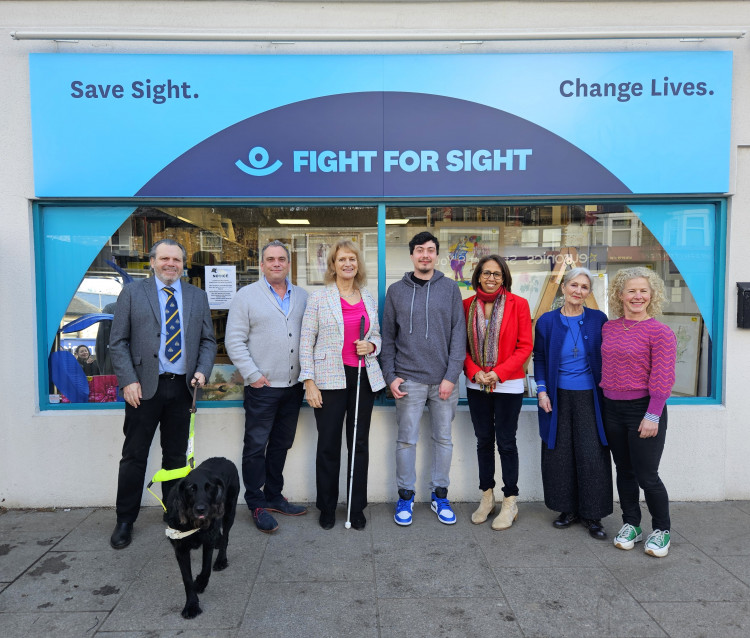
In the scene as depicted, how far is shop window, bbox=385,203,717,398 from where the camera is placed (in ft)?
14.5

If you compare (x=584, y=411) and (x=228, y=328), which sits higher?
(x=228, y=328)

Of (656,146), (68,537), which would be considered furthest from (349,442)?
(656,146)

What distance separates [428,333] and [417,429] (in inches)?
28.9

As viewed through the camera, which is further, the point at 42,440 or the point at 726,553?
the point at 42,440

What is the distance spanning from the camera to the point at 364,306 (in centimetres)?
383

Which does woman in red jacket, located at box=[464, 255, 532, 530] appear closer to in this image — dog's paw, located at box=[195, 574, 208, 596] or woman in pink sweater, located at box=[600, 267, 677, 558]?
woman in pink sweater, located at box=[600, 267, 677, 558]

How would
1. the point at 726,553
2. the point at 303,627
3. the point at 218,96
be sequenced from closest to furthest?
the point at 303,627
the point at 726,553
the point at 218,96

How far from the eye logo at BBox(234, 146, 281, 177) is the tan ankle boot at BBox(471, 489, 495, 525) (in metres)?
3.05

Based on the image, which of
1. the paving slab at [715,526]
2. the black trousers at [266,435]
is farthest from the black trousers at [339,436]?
the paving slab at [715,526]

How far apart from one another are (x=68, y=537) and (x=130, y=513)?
51 centimetres

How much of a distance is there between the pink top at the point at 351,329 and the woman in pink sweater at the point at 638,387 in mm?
1690

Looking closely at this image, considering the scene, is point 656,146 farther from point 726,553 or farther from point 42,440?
point 42,440

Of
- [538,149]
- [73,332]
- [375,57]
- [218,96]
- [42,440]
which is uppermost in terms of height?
[375,57]

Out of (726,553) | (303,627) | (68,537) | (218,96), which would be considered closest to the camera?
(303,627)
